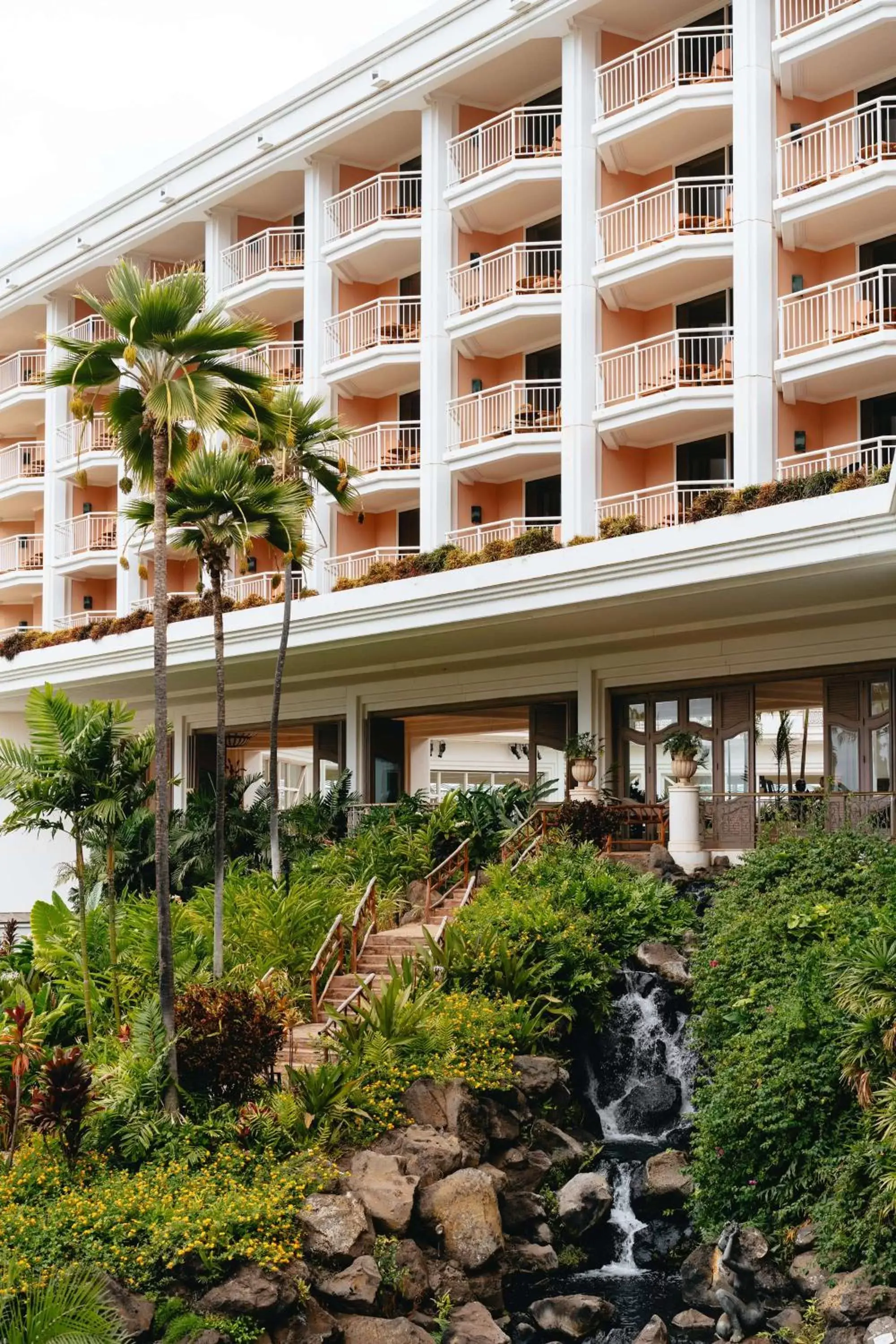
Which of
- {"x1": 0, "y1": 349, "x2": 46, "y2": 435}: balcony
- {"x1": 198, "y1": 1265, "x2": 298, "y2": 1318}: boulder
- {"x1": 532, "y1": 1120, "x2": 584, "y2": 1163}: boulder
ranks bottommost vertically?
{"x1": 198, "y1": 1265, "x2": 298, "y2": 1318}: boulder

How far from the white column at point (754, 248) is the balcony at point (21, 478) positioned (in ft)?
81.5

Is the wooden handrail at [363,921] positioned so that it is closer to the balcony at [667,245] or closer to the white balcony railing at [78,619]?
the balcony at [667,245]

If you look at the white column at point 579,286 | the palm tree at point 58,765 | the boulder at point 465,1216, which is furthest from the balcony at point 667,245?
the boulder at point 465,1216

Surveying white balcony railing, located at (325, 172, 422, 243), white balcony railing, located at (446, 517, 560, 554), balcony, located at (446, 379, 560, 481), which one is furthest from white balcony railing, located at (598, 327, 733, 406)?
white balcony railing, located at (325, 172, 422, 243)

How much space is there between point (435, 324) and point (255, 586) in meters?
7.27

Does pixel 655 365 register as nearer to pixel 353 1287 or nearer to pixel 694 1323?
pixel 694 1323

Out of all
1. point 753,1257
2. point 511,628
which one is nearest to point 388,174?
point 511,628

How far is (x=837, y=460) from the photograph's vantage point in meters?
25.2

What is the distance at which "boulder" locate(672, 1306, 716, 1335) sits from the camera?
13.3 metres

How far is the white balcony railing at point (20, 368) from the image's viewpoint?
4403 cm

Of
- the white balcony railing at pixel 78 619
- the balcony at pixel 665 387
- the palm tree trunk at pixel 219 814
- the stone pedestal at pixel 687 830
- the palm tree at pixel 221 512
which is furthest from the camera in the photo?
the white balcony railing at pixel 78 619

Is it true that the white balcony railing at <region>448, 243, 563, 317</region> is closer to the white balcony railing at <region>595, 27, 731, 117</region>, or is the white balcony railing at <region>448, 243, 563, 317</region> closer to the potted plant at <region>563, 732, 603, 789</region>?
the white balcony railing at <region>595, 27, 731, 117</region>

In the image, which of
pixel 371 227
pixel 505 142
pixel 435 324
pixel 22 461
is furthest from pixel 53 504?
pixel 505 142

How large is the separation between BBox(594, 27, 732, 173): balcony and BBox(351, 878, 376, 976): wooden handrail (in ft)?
47.8
